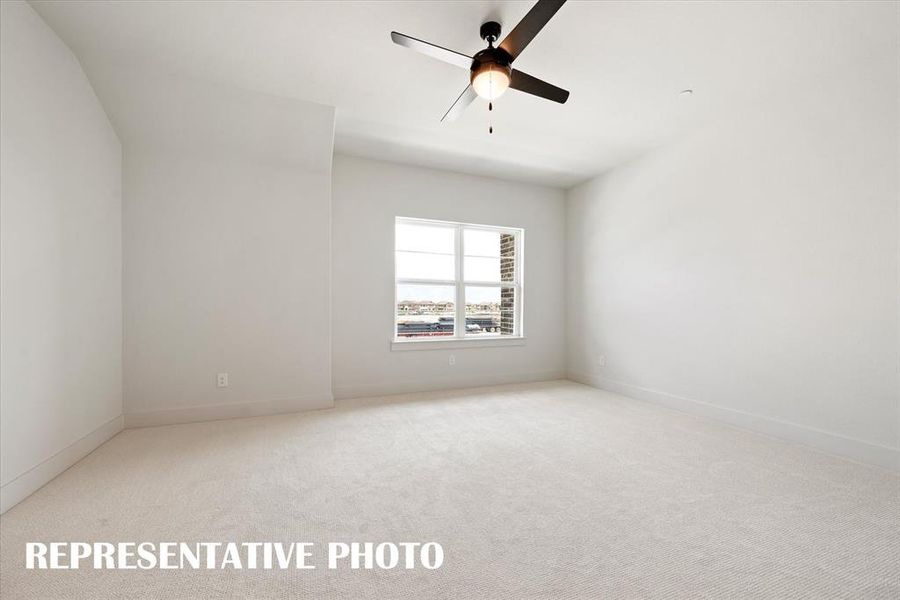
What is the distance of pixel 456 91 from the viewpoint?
2977 millimetres

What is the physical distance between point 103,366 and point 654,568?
3.76 m

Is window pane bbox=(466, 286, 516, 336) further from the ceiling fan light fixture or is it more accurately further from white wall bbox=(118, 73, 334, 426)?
the ceiling fan light fixture

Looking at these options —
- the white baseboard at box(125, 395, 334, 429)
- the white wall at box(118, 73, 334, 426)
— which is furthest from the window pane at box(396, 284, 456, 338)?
the white baseboard at box(125, 395, 334, 429)

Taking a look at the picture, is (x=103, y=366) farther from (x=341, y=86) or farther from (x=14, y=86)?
(x=341, y=86)

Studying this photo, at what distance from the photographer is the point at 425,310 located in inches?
184

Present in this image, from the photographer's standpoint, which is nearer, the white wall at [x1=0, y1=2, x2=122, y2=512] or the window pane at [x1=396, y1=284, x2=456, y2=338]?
the white wall at [x1=0, y1=2, x2=122, y2=512]

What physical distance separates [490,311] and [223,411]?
10.7 feet

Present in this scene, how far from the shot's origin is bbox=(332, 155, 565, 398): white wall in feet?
13.7

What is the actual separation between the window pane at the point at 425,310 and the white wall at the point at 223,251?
1.04m

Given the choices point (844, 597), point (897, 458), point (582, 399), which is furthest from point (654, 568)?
point (582, 399)

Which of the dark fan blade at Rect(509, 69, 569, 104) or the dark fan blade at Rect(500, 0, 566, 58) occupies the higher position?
the dark fan blade at Rect(500, 0, 566, 58)

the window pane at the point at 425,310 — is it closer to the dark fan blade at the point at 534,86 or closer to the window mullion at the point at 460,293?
the window mullion at the point at 460,293

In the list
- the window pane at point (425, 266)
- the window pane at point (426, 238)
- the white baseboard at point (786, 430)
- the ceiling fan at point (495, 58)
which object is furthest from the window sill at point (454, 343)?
the ceiling fan at point (495, 58)

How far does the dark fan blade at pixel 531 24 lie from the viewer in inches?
66.7
